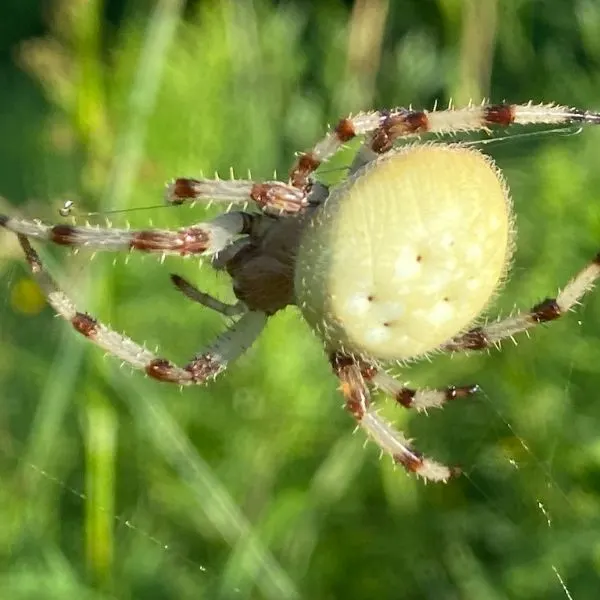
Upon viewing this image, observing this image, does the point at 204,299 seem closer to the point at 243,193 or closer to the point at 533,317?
the point at 243,193

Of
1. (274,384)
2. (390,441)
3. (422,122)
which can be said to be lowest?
(390,441)

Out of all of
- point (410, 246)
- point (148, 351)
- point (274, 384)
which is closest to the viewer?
point (410, 246)

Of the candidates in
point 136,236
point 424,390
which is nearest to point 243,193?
Answer: point 136,236

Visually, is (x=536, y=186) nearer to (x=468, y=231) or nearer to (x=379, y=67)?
(x=379, y=67)

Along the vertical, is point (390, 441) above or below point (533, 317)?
below

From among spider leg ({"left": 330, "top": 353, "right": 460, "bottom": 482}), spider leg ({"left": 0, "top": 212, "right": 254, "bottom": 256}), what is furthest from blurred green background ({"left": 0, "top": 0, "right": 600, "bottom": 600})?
spider leg ({"left": 0, "top": 212, "right": 254, "bottom": 256})

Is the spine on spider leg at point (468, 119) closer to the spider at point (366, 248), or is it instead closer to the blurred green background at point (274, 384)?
the spider at point (366, 248)
